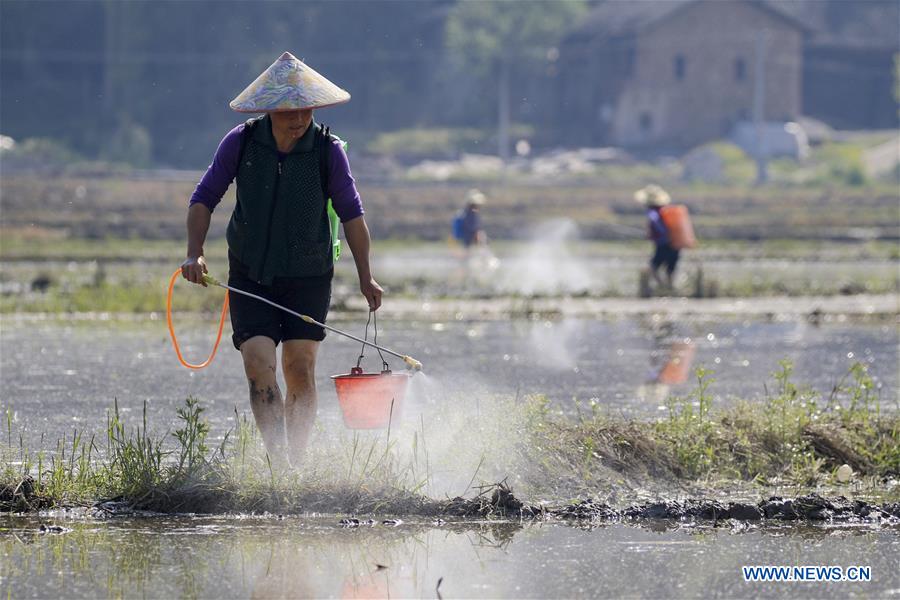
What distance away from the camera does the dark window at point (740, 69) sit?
8094cm

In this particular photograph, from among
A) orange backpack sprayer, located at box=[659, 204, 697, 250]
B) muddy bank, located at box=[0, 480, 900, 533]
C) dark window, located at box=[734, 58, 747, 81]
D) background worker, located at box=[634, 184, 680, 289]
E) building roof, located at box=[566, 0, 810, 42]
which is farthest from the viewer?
dark window, located at box=[734, 58, 747, 81]

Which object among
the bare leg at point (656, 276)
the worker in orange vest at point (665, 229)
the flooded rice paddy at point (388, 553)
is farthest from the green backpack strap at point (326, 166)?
the bare leg at point (656, 276)

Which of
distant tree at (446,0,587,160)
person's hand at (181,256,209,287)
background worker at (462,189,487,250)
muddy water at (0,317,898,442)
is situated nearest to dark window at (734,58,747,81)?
distant tree at (446,0,587,160)

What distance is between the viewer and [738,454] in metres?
8.43

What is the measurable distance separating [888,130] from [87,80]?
3965 cm

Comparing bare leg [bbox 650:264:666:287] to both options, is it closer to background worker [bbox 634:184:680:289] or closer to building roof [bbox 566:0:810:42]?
background worker [bbox 634:184:680:289]

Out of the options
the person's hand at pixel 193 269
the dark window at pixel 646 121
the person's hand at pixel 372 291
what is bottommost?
the person's hand at pixel 372 291

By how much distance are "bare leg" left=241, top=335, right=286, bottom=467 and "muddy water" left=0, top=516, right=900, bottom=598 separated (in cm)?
58

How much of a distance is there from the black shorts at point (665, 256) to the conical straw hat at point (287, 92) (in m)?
14.0

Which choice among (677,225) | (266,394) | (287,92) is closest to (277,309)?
(266,394)

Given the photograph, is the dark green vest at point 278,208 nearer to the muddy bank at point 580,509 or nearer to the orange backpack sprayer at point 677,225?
the muddy bank at point 580,509

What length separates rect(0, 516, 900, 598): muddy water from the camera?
19.4 feet

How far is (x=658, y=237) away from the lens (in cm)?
2098

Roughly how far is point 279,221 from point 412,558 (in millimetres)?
1826
